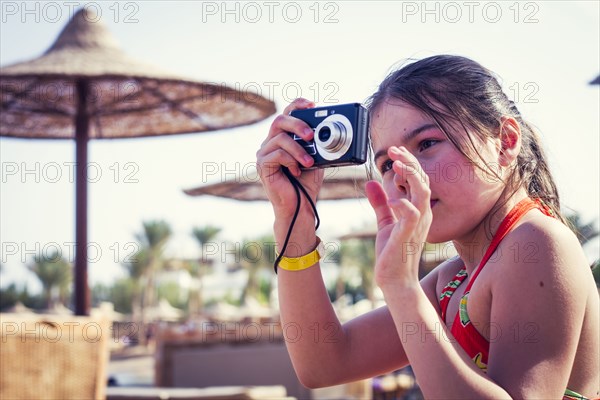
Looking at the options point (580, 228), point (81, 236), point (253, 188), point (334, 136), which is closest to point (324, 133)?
point (334, 136)

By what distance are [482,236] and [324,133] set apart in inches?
15.9

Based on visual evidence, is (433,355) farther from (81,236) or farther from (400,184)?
(81,236)

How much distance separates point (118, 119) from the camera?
7449 millimetres

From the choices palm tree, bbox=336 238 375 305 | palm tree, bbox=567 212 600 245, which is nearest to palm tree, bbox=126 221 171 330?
palm tree, bbox=336 238 375 305

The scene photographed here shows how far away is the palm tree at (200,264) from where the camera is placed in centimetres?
4388

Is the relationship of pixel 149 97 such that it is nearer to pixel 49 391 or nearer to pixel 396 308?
pixel 49 391

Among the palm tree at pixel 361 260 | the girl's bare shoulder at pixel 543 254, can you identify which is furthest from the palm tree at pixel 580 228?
the palm tree at pixel 361 260

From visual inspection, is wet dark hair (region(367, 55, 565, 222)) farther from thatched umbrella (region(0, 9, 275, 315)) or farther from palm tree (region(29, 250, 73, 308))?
palm tree (region(29, 250, 73, 308))

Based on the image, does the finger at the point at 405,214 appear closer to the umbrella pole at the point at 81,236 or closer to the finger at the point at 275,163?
the finger at the point at 275,163

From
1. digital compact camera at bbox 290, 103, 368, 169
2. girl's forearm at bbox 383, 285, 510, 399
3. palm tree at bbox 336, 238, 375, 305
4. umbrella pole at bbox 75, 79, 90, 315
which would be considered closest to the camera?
girl's forearm at bbox 383, 285, 510, 399

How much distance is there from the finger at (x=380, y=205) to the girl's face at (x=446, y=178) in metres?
0.07

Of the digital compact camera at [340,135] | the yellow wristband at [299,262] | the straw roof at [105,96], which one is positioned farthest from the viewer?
the straw roof at [105,96]

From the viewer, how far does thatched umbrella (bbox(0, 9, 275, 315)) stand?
226 inches

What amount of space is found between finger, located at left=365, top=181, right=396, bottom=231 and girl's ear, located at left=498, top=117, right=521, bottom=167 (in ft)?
1.05
